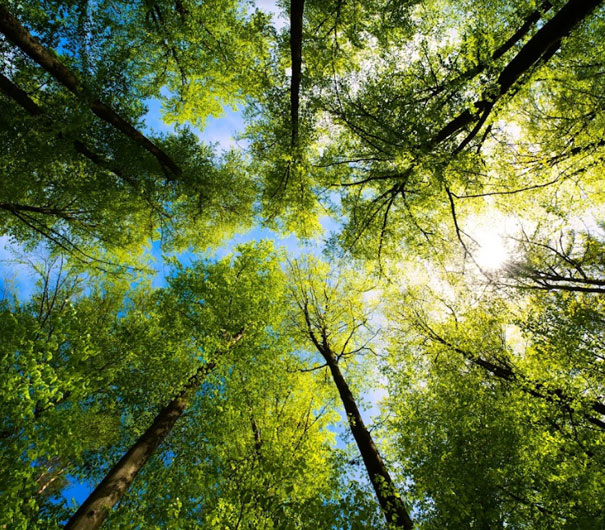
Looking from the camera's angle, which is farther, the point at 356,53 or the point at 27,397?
the point at 356,53

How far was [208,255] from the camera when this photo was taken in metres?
13.1

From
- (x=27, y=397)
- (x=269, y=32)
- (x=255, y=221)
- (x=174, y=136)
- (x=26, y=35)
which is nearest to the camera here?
(x=27, y=397)

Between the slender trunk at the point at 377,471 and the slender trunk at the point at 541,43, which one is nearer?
the slender trunk at the point at 541,43

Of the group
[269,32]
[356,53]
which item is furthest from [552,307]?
[269,32]

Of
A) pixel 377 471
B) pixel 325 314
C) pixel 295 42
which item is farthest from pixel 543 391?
pixel 295 42

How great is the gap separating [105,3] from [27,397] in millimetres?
9245

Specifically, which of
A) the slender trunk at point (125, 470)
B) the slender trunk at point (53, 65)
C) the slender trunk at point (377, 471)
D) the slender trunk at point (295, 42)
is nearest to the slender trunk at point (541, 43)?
the slender trunk at point (295, 42)

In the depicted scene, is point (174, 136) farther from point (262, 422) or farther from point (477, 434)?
point (477, 434)

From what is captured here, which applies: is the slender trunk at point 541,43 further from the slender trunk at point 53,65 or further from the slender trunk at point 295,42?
the slender trunk at point 53,65

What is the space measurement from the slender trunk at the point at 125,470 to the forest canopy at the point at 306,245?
41 millimetres

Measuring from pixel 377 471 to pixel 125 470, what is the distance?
516cm

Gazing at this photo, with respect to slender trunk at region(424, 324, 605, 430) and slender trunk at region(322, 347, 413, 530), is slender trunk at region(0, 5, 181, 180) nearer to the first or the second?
slender trunk at region(322, 347, 413, 530)

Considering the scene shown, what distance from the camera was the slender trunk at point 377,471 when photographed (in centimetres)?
498

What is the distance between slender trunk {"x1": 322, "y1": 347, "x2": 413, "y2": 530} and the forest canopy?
78mm
